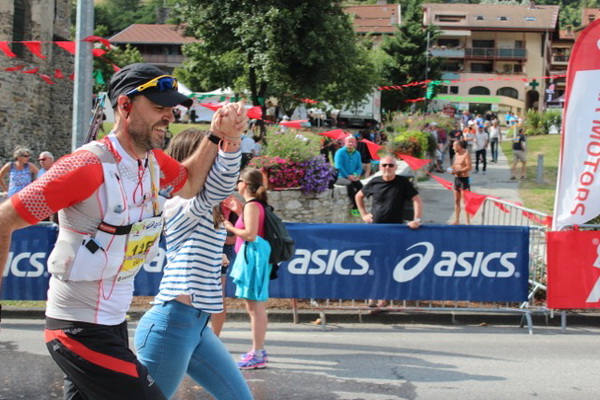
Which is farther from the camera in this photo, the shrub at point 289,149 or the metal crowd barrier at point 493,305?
the shrub at point 289,149

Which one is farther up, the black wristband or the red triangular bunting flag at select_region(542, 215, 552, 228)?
the black wristband

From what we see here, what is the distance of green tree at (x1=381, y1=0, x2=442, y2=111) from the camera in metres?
57.4

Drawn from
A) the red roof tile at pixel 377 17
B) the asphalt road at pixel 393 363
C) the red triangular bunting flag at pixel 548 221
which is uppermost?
the red roof tile at pixel 377 17

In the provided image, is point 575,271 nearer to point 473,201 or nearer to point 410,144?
point 473,201

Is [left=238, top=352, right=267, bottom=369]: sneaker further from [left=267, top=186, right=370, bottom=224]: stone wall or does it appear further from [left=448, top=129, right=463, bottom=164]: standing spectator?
[left=448, top=129, right=463, bottom=164]: standing spectator

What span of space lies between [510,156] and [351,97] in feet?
25.3

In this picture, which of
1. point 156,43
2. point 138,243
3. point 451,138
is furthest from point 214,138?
point 156,43

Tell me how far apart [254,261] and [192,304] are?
9.32 ft

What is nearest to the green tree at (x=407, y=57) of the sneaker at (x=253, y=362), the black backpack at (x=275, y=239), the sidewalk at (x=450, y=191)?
the sidewalk at (x=450, y=191)

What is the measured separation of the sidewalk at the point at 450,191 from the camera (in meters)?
17.4

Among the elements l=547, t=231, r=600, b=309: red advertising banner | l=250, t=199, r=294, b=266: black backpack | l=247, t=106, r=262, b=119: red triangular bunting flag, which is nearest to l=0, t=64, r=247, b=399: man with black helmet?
l=250, t=199, r=294, b=266: black backpack

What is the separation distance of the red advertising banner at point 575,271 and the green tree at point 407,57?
49.3 metres

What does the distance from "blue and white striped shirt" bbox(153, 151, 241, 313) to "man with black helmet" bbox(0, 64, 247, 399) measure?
22.1 inches

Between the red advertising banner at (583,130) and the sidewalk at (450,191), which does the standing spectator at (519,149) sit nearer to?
the sidewalk at (450,191)
